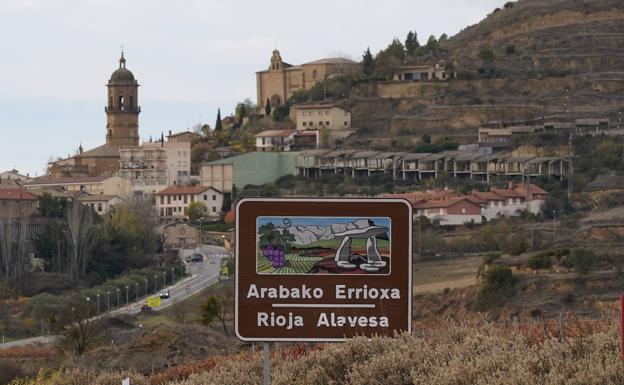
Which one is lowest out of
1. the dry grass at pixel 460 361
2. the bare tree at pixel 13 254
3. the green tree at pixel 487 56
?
the bare tree at pixel 13 254

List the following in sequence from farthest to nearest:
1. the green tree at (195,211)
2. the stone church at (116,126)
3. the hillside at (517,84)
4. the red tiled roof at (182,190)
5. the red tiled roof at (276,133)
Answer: the stone church at (116,126)
the red tiled roof at (276,133)
the hillside at (517,84)
the red tiled roof at (182,190)
the green tree at (195,211)

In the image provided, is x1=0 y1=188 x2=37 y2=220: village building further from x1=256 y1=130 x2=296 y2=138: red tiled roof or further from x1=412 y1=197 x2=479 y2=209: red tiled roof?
x1=256 y1=130 x2=296 y2=138: red tiled roof

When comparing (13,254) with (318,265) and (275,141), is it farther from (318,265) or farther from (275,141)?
(318,265)

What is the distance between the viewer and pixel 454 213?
82062mm

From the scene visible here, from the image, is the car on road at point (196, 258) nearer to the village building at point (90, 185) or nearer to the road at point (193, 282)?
the road at point (193, 282)

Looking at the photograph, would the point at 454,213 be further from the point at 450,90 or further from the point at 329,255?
the point at 329,255

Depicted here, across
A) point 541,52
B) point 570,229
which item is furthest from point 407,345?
point 541,52

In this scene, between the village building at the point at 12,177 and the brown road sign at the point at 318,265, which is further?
the village building at the point at 12,177

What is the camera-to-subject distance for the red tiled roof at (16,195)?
85575 millimetres

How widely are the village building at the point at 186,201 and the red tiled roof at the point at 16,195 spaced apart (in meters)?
11.8

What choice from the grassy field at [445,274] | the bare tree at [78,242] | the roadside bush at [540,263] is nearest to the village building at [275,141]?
the bare tree at [78,242]

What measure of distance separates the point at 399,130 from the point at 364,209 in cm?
9646

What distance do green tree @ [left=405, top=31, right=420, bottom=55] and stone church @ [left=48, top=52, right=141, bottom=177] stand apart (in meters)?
18.9

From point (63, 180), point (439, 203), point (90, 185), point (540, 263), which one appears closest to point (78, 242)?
point (439, 203)
